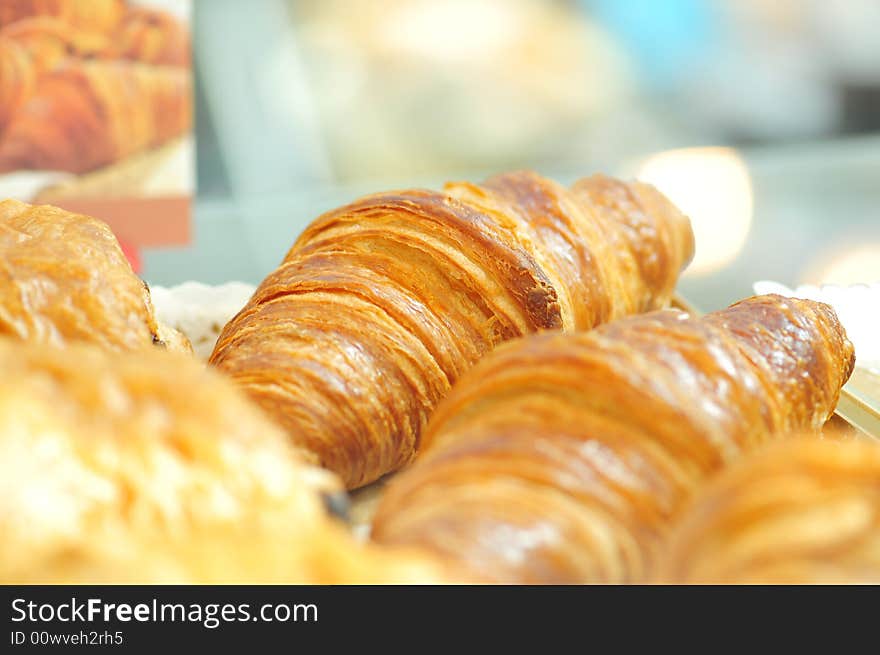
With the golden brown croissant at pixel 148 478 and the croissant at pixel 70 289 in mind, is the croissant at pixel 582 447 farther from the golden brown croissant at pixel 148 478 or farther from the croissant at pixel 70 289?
the croissant at pixel 70 289

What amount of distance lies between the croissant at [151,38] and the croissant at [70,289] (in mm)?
1474

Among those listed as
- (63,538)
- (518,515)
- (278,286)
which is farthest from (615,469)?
(278,286)

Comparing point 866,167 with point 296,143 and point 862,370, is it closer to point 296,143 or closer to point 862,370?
point 296,143

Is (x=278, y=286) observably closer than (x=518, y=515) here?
No

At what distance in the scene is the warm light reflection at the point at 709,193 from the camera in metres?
1.80

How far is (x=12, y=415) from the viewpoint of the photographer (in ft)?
1.28

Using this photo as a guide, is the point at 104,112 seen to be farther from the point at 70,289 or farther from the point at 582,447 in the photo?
the point at 582,447

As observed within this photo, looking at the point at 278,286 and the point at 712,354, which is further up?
the point at 278,286

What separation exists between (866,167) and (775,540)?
2.41 metres

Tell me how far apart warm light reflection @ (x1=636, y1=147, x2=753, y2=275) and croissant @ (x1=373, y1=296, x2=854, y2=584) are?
0.94 m

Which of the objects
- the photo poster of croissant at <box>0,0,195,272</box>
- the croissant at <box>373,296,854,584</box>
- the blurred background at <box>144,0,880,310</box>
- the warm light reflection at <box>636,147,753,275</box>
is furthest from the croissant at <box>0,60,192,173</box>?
the croissant at <box>373,296,854,584</box>

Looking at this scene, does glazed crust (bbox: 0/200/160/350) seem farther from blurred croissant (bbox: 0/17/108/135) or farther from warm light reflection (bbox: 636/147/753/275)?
blurred croissant (bbox: 0/17/108/135)

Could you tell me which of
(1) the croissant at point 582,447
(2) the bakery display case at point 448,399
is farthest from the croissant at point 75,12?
(1) the croissant at point 582,447
